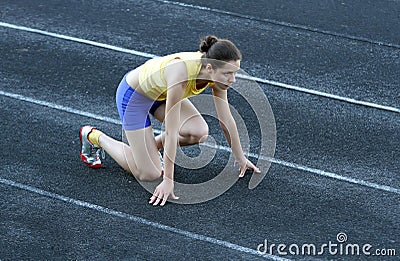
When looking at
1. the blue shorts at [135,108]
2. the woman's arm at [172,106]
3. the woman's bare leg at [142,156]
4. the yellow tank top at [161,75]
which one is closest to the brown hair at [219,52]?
the yellow tank top at [161,75]

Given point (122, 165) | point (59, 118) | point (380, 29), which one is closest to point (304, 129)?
point (122, 165)

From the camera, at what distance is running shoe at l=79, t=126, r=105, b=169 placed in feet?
25.5

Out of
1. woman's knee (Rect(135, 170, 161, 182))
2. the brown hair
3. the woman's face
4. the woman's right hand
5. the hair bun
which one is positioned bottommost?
the woman's right hand

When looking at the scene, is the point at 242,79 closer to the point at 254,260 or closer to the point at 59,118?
the point at 59,118

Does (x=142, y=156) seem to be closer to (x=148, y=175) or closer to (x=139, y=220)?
(x=148, y=175)

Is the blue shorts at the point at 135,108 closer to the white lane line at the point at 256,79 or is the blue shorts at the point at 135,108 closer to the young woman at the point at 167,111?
the young woman at the point at 167,111

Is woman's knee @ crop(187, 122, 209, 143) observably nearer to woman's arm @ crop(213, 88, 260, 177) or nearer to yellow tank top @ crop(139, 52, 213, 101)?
woman's arm @ crop(213, 88, 260, 177)

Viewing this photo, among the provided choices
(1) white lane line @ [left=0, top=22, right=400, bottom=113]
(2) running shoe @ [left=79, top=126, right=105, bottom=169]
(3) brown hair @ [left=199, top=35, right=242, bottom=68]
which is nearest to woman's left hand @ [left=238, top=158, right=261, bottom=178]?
(3) brown hair @ [left=199, top=35, right=242, bottom=68]

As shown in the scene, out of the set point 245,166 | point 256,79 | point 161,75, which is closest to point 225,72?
point 161,75

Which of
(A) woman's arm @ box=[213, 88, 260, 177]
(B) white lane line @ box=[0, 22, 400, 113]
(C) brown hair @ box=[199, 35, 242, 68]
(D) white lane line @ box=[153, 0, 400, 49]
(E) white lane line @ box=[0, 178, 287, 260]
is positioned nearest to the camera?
(E) white lane line @ box=[0, 178, 287, 260]

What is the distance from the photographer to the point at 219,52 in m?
6.69

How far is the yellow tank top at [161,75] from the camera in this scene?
6863 millimetres

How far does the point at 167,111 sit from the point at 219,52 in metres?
0.69

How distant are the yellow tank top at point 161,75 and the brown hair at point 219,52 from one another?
120mm
